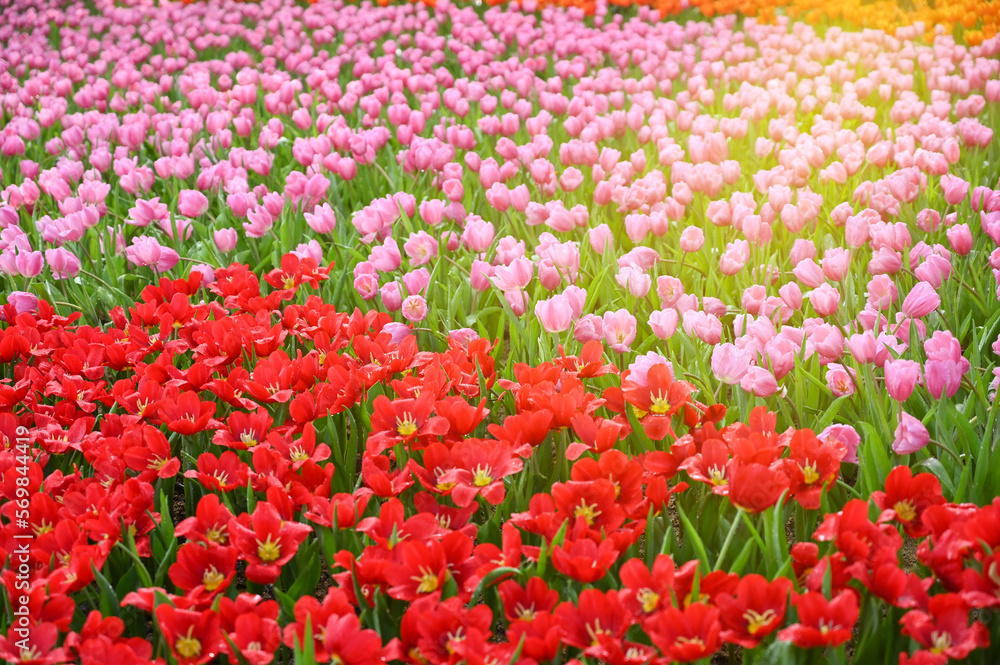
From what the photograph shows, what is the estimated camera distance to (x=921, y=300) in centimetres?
207

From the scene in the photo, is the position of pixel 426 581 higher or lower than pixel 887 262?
lower

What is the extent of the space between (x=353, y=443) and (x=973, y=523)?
1.34 meters

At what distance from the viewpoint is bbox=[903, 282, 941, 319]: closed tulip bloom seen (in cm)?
205

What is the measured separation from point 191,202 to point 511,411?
183 centimetres

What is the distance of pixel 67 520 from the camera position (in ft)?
4.95

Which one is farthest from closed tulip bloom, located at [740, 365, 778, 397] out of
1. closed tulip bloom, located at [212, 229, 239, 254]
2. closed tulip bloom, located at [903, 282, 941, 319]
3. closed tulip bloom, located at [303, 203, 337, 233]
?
closed tulip bloom, located at [212, 229, 239, 254]

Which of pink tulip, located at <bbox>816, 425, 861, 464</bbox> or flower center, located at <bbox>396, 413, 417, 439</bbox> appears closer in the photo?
pink tulip, located at <bbox>816, 425, 861, 464</bbox>

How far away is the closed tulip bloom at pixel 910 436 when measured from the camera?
1.63 meters

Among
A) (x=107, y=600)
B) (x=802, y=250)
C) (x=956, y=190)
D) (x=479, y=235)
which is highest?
(x=956, y=190)

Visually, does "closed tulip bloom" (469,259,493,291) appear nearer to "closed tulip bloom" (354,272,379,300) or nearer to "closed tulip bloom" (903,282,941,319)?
"closed tulip bloom" (354,272,379,300)

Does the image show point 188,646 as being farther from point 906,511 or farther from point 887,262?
point 887,262

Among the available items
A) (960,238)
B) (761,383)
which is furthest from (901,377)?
(960,238)

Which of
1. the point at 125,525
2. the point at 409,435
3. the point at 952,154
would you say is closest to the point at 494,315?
the point at 409,435

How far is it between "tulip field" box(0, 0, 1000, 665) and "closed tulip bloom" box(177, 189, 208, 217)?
0.01m
